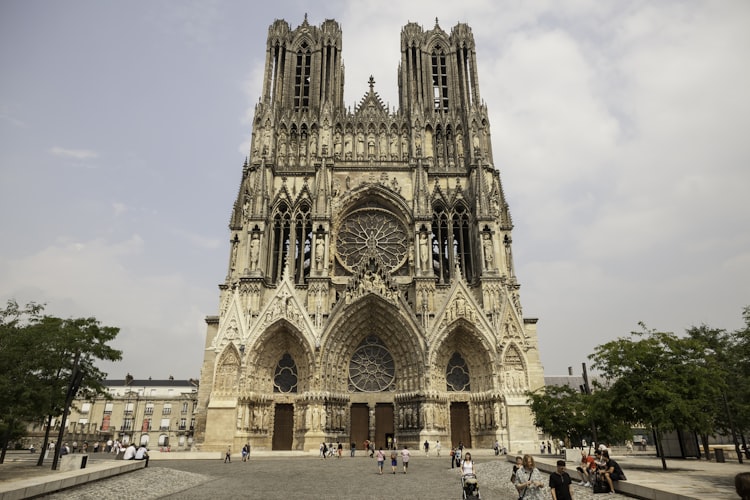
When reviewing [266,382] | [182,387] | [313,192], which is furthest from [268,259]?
[182,387]

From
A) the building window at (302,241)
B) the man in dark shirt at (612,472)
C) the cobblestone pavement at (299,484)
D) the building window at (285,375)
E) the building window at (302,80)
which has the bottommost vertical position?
the cobblestone pavement at (299,484)

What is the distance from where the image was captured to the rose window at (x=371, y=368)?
29.5m

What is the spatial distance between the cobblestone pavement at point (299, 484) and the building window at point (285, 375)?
8702mm

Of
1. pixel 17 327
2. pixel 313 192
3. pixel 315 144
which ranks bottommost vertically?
pixel 17 327

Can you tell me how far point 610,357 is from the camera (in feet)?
56.4

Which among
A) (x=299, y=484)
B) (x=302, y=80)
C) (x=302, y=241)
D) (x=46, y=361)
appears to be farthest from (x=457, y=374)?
(x=302, y=80)

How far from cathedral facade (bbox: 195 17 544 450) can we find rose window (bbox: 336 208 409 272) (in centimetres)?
9

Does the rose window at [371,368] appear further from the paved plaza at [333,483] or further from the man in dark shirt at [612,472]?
the man in dark shirt at [612,472]

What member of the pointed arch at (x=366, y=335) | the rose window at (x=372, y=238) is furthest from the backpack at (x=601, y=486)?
the rose window at (x=372, y=238)

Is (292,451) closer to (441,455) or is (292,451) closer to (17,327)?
(441,455)

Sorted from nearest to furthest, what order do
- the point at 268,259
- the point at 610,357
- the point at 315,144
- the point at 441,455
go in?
the point at 610,357
the point at 441,455
the point at 268,259
the point at 315,144

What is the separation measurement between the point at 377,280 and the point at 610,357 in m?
14.7

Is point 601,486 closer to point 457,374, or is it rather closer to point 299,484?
point 299,484

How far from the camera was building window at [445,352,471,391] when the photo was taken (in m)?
29.3
